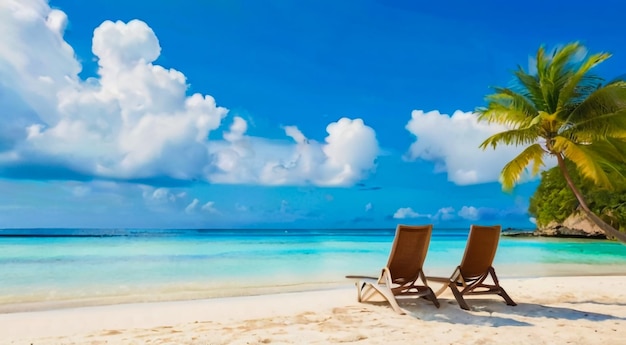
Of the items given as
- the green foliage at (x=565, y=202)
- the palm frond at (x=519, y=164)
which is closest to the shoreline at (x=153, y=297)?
the palm frond at (x=519, y=164)

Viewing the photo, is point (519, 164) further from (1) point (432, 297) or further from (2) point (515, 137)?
(1) point (432, 297)

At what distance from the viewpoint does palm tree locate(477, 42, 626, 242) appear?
6617 millimetres

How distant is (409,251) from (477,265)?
3.18ft

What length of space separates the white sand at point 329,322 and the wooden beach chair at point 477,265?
0.70 ft

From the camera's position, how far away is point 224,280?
9984 millimetres

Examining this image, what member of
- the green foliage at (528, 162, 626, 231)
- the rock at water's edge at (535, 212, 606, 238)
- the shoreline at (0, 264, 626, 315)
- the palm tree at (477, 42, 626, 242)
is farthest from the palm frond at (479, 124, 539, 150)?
the rock at water's edge at (535, 212, 606, 238)

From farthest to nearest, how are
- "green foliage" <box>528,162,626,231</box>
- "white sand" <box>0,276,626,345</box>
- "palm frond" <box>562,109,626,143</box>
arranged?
"green foliage" <box>528,162,626,231</box> → "palm frond" <box>562,109,626,143</box> → "white sand" <box>0,276,626,345</box>

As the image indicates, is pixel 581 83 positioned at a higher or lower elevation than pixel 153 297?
higher

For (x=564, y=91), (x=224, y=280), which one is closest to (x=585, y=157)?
(x=564, y=91)

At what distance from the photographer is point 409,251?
213 inches

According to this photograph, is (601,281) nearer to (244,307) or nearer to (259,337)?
(244,307)

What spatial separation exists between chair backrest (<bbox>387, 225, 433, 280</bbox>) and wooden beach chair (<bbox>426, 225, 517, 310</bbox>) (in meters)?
0.33

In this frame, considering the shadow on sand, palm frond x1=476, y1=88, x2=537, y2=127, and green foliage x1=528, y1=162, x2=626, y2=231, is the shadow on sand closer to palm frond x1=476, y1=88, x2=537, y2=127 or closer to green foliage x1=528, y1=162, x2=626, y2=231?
palm frond x1=476, y1=88, x2=537, y2=127

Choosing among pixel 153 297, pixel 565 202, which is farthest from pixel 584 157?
pixel 565 202
